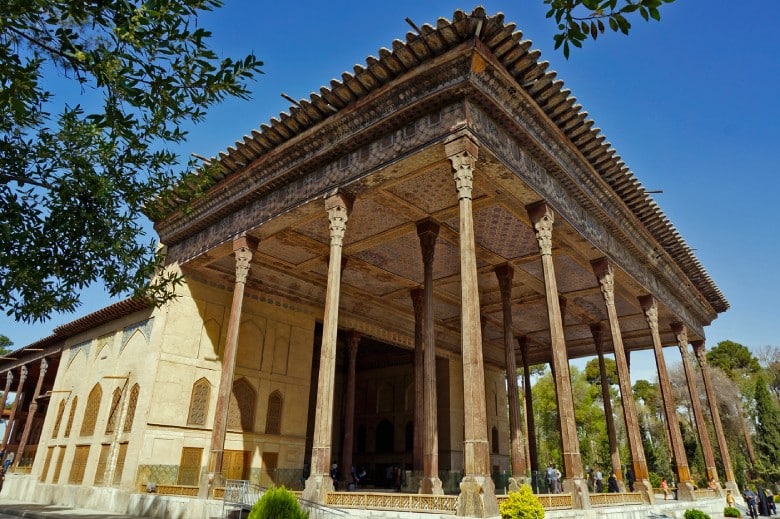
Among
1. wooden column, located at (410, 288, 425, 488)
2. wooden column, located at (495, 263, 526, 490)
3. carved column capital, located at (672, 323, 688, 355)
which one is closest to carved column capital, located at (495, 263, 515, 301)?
wooden column, located at (495, 263, 526, 490)

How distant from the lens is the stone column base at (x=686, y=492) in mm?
13203

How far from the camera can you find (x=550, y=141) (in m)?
10.8

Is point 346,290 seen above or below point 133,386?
above

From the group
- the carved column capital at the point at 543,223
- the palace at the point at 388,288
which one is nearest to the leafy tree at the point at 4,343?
the palace at the point at 388,288

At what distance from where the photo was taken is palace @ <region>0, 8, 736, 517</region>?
8.93 meters

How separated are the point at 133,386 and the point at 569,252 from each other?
490 inches

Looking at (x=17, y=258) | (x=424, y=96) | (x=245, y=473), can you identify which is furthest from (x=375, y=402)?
(x=17, y=258)

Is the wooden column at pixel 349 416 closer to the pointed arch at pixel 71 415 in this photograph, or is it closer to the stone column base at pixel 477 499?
the stone column base at pixel 477 499

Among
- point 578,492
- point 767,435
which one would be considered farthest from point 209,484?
point 767,435

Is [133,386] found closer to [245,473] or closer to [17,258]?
[245,473]

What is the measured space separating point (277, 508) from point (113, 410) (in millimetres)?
11736

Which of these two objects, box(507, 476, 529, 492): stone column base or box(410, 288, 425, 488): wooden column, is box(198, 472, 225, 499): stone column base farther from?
box(507, 476, 529, 492): stone column base

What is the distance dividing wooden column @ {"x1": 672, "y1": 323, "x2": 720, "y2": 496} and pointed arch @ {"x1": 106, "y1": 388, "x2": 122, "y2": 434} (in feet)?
56.3

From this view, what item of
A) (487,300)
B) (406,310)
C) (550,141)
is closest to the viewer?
(550,141)
